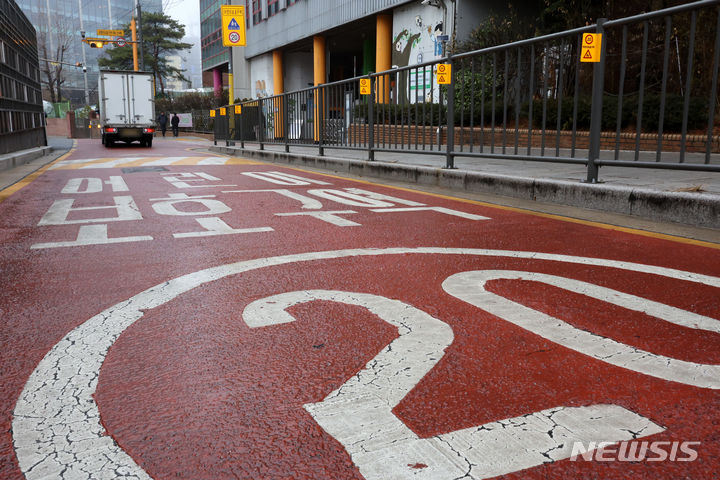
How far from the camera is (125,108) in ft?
89.0

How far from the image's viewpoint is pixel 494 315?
282 cm

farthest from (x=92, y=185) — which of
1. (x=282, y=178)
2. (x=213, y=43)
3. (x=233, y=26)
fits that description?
(x=213, y=43)

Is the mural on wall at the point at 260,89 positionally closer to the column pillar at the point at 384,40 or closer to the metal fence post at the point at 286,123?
the column pillar at the point at 384,40

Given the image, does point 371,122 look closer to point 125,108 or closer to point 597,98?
point 597,98

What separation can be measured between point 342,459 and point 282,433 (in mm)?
230

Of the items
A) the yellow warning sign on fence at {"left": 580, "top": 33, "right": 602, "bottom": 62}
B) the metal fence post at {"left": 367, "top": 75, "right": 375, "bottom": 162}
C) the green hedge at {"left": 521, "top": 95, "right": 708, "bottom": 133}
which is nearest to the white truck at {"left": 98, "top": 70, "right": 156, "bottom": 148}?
the metal fence post at {"left": 367, "top": 75, "right": 375, "bottom": 162}

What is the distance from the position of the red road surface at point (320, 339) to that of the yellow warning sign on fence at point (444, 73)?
384 centimetres

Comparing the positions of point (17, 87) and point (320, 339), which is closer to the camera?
point (320, 339)

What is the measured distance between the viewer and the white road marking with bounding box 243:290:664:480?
159cm

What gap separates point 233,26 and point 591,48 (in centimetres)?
2293

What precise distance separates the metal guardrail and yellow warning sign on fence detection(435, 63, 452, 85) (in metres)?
0.07

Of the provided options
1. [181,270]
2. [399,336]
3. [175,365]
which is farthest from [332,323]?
[181,270]

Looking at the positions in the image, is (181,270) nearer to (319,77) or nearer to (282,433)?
(282,433)

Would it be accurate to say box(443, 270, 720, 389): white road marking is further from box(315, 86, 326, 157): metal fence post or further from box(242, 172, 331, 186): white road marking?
box(315, 86, 326, 157): metal fence post
